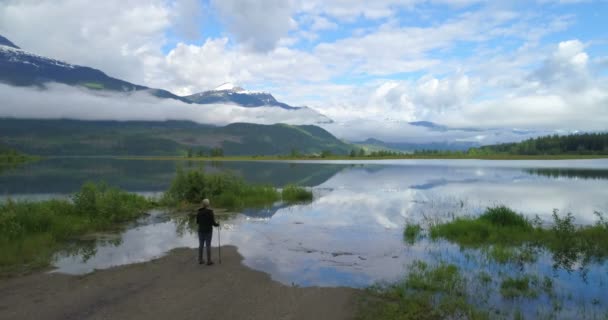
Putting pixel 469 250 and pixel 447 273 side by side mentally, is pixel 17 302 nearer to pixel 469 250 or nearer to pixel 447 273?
pixel 447 273

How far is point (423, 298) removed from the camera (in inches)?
550

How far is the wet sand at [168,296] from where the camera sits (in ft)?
41.3

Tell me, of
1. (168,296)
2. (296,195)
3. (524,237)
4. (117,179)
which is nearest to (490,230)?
(524,237)

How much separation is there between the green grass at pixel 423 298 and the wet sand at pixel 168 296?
0.86 m

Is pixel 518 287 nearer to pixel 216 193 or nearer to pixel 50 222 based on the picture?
pixel 50 222

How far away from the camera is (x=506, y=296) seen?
14.7 meters

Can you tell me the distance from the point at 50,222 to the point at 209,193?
1917 cm

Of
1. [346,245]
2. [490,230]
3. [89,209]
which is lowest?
[346,245]

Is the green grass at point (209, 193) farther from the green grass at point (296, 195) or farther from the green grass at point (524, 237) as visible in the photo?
the green grass at point (524, 237)

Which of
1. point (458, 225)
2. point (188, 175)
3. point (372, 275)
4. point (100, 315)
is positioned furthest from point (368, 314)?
point (188, 175)

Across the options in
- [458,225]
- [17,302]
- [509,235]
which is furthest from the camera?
[458,225]

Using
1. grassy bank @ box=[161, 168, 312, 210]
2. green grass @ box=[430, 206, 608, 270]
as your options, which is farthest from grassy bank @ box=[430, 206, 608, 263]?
grassy bank @ box=[161, 168, 312, 210]

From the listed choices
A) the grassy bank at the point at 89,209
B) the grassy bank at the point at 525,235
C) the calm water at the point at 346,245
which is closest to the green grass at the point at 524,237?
the grassy bank at the point at 525,235

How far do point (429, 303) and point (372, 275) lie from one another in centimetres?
412
